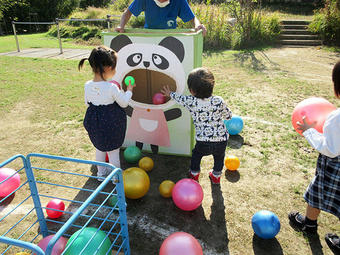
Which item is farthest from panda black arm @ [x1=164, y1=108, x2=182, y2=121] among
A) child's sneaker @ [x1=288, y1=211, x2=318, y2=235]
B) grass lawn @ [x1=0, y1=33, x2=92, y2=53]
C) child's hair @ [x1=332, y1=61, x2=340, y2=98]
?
grass lawn @ [x1=0, y1=33, x2=92, y2=53]

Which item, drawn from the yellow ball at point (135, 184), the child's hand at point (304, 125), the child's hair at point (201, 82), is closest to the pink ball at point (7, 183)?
the yellow ball at point (135, 184)

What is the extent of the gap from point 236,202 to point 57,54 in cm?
1022

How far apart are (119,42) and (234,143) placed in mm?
2360

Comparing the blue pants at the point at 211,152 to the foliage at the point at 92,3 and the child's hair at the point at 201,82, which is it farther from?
the foliage at the point at 92,3

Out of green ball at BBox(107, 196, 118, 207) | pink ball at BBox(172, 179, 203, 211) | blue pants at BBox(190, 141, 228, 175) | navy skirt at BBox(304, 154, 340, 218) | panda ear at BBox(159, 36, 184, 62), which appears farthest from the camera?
panda ear at BBox(159, 36, 184, 62)

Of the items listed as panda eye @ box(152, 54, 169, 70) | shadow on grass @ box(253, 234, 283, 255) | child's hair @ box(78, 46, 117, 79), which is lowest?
shadow on grass @ box(253, 234, 283, 255)

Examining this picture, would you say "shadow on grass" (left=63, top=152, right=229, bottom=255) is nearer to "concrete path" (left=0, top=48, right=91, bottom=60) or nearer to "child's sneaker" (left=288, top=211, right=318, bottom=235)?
"child's sneaker" (left=288, top=211, right=318, bottom=235)

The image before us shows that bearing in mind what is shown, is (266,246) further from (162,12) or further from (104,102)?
(162,12)

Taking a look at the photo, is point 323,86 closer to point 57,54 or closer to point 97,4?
point 57,54

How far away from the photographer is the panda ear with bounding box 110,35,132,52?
11.2 feet

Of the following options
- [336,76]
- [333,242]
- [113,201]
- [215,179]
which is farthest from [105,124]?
[333,242]

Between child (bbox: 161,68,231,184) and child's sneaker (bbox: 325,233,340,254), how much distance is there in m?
1.28

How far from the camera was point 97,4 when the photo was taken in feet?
102

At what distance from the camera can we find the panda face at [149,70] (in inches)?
132
